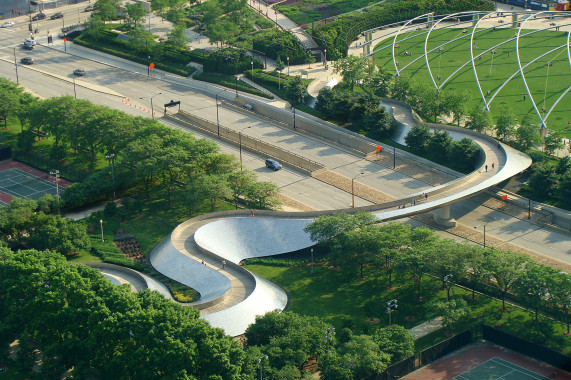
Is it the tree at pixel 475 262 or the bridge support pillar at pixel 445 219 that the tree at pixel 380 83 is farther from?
the tree at pixel 475 262

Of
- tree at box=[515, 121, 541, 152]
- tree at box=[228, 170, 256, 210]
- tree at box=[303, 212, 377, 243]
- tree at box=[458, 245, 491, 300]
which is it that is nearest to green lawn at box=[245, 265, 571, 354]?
tree at box=[458, 245, 491, 300]

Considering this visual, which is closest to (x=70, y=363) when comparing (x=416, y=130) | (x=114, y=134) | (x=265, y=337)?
(x=265, y=337)

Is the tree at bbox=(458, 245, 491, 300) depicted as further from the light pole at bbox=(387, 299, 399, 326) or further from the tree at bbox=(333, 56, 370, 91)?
the tree at bbox=(333, 56, 370, 91)

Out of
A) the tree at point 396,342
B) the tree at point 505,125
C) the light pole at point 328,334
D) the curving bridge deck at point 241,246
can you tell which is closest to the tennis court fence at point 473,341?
the tree at point 396,342

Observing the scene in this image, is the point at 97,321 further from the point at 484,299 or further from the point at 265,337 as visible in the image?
the point at 484,299

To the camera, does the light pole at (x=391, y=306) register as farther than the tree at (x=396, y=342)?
Yes

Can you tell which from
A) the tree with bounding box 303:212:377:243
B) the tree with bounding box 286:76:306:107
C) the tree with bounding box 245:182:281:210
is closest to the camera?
the tree with bounding box 303:212:377:243

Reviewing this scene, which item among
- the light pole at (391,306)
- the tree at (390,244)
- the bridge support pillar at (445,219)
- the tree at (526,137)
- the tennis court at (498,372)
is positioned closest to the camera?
the tennis court at (498,372)
